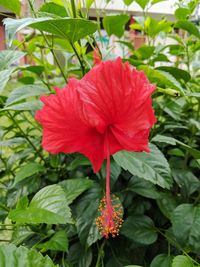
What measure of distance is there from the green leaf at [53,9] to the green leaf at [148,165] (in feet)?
0.94

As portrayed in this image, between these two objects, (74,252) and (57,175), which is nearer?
(74,252)

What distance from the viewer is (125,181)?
1.00 m

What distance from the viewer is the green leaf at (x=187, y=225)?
0.73 meters

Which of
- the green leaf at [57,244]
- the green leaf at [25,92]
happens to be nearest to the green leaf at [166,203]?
the green leaf at [57,244]

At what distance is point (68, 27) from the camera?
54 cm

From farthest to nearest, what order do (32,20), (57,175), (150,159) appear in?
(57,175) → (150,159) → (32,20)

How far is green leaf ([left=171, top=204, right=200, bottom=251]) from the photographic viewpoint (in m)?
0.73

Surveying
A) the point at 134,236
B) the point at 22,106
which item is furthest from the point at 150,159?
the point at 22,106

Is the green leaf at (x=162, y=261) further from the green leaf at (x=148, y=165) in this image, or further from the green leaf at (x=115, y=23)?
the green leaf at (x=115, y=23)

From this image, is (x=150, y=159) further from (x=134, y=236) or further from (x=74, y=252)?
(x=74, y=252)

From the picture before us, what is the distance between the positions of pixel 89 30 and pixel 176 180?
494 mm

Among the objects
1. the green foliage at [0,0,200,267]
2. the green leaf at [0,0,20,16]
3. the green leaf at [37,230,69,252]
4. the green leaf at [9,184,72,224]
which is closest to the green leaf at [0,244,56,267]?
the green foliage at [0,0,200,267]

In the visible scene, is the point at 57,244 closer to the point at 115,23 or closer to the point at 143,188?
the point at 143,188

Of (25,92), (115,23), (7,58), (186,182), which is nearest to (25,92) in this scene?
(25,92)
